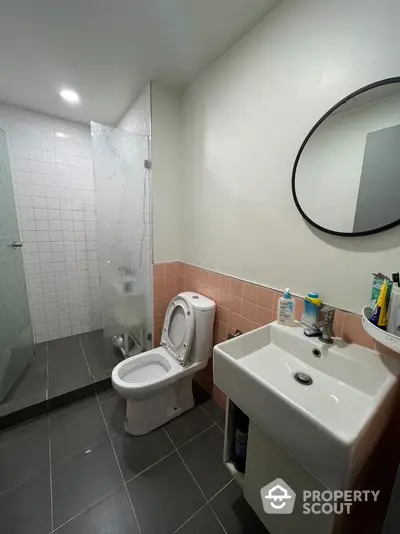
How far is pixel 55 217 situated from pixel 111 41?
157 cm

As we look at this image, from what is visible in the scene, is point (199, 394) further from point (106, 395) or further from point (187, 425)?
point (106, 395)

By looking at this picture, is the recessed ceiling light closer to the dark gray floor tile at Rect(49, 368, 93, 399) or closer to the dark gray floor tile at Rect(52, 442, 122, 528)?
the dark gray floor tile at Rect(49, 368, 93, 399)

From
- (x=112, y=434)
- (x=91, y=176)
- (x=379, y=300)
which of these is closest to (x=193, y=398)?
(x=112, y=434)

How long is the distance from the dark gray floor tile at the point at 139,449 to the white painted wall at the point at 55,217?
1514mm

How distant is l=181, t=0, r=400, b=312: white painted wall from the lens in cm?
79

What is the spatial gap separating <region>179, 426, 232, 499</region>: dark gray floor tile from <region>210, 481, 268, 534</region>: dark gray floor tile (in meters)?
0.04

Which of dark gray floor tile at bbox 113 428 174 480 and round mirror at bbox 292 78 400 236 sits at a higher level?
round mirror at bbox 292 78 400 236

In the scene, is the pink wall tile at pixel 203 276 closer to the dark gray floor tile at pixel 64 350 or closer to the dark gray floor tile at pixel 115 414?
the dark gray floor tile at pixel 115 414

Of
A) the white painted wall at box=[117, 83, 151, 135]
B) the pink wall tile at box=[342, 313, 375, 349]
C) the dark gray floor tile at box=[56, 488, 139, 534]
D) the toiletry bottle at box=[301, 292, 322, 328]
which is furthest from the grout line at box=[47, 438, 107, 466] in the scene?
the white painted wall at box=[117, 83, 151, 135]

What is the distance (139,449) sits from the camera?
127cm

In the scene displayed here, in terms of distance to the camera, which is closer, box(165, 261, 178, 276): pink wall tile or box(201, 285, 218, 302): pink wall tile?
box(201, 285, 218, 302): pink wall tile

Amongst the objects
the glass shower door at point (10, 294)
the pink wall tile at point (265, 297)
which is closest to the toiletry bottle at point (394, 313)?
the pink wall tile at point (265, 297)

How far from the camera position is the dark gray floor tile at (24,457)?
3.68 feet

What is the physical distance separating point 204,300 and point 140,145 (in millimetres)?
1299
